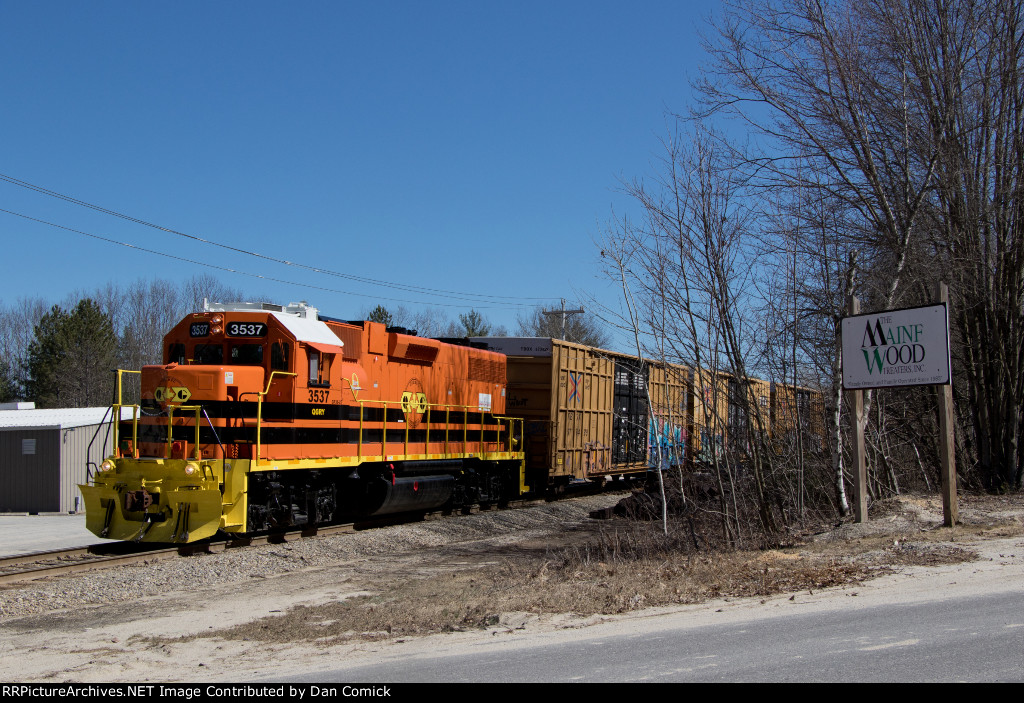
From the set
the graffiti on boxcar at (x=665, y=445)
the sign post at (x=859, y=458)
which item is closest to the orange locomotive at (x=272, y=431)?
the graffiti on boxcar at (x=665, y=445)

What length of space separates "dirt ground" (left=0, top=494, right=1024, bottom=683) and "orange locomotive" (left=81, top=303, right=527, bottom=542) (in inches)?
36.3

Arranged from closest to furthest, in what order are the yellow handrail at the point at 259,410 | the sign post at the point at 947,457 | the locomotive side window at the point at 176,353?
the sign post at the point at 947,457 < the yellow handrail at the point at 259,410 < the locomotive side window at the point at 176,353

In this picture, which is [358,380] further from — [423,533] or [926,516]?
[926,516]

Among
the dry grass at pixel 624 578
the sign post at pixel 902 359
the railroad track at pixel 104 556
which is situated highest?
the sign post at pixel 902 359

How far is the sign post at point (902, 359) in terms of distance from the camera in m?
10.9

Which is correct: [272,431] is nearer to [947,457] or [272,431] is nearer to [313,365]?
[313,365]

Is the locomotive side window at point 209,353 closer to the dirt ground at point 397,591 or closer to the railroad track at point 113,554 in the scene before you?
the railroad track at point 113,554

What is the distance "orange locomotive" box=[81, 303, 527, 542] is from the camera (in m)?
12.5

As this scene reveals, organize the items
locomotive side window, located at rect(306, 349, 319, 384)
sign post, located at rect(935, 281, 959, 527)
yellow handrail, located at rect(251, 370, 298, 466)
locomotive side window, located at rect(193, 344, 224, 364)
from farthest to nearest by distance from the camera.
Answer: locomotive side window, located at rect(306, 349, 319, 384)
locomotive side window, located at rect(193, 344, 224, 364)
yellow handrail, located at rect(251, 370, 298, 466)
sign post, located at rect(935, 281, 959, 527)

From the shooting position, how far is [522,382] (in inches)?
817

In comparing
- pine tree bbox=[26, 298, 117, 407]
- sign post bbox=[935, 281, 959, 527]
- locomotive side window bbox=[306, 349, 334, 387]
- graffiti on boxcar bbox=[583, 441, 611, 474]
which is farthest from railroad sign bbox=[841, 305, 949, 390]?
pine tree bbox=[26, 298, 117, 407]

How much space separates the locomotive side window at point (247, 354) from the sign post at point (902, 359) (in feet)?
29.1

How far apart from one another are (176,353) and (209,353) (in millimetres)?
686

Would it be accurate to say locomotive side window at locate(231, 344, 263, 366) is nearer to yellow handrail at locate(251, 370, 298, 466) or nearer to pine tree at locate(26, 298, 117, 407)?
yellow handrail at locate(251, 370, 298, 466)
